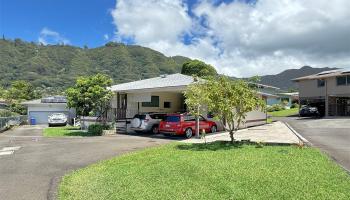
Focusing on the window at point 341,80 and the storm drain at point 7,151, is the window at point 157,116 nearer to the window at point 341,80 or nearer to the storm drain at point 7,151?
the storm drain at point 7,151

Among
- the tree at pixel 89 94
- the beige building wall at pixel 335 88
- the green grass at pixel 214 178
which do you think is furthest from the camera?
the beige building wall at pixel 335 88

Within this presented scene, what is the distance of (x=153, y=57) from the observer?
→ 119938 mm

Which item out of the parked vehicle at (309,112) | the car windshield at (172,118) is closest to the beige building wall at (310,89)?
the parked vehicle at (309,112)

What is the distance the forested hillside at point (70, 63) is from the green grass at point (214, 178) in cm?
9193

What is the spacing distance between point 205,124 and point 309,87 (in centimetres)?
2866

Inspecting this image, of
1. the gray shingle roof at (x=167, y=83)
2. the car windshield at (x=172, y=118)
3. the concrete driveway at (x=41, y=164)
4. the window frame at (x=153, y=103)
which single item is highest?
the gray shingle roof at (x=167, y=83)

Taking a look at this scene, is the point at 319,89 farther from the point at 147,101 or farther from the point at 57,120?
the point at 57,120

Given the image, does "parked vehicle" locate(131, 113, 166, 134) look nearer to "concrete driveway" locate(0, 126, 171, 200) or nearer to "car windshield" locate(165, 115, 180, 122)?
"car windshield" locate(165, 115, 180, 122)

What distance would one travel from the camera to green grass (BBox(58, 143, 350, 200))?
25.4 ft

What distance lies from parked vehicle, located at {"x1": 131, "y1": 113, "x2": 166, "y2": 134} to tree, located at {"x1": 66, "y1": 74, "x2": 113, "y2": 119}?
10.4 feet

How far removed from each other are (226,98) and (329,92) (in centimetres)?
3234

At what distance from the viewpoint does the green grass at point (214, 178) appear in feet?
25.4

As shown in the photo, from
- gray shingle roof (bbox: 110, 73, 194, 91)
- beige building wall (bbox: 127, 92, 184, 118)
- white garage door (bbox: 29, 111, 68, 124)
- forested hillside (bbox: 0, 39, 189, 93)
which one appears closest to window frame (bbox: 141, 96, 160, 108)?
beige building wall (bbox: 127, 92, 184, 118)

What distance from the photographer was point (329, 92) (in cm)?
4406
